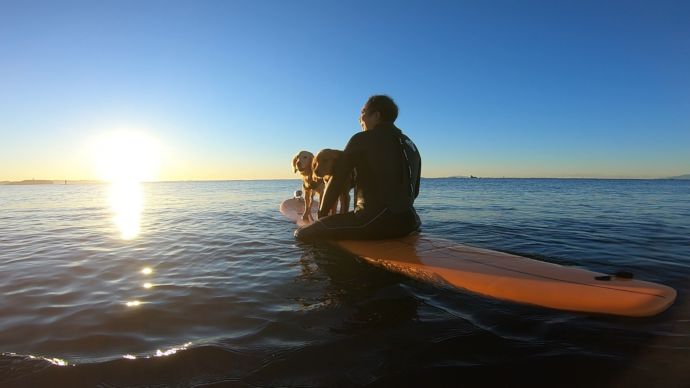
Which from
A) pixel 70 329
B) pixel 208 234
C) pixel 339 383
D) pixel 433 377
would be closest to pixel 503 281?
pixel 433 377

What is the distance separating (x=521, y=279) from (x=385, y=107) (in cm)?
345

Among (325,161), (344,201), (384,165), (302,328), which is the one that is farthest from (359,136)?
(302,328)

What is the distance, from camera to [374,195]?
19.7 ft

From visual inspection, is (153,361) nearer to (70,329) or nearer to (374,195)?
(70,329)

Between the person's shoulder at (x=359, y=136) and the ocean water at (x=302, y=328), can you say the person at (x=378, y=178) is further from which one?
the ocean water at (x=302, y=328)

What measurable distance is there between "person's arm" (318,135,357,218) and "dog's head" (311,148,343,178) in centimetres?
45

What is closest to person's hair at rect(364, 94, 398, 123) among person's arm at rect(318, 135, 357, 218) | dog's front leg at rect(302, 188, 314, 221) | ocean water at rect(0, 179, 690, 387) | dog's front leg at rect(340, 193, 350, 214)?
person's arm at rect(318, 135, 357, 218)

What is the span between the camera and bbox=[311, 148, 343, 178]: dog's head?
23.3 feet

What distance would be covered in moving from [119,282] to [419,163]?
491 cm

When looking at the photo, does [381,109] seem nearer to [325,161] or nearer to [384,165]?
[384,165]

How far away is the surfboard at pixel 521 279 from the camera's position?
3.45 metres

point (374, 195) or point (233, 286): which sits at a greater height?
point (374, 195)

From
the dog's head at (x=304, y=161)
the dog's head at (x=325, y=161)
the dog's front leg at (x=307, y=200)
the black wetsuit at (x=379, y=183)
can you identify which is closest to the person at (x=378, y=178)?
the black wetsuit at (x=379, y=183)

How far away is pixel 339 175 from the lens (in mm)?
6410
